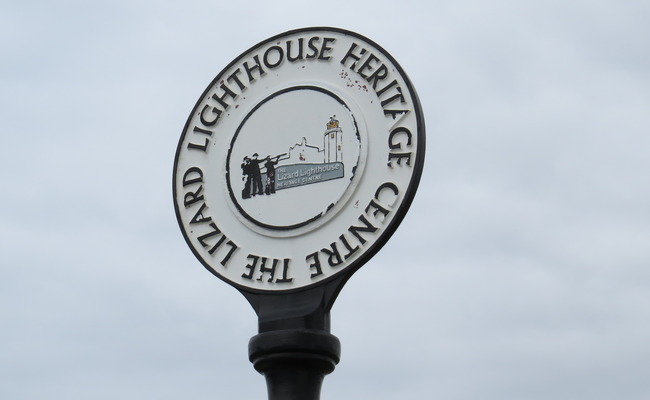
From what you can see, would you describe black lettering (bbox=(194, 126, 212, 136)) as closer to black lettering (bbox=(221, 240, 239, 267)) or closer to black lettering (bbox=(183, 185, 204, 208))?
black lettering (bbox=(183, 185, 204, 208))

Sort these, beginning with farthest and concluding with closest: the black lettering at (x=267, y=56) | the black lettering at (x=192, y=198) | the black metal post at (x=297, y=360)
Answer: the black lettering at (x=267, y=56) → the black lettering at (x=192, y=198) → the black metal post at (x=297, y=360)

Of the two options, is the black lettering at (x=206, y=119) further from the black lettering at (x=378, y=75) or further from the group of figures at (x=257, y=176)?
the black lettering at (x=378, y=75)

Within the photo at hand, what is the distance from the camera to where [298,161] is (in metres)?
8.31

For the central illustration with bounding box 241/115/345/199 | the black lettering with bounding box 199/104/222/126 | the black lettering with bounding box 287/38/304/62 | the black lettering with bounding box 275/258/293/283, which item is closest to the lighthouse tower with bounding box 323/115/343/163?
the central illustration with bounding box 241/115/345/199

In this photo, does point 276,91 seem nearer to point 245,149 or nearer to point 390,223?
point 245,149

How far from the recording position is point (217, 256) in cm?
830

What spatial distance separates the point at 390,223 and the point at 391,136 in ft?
2.04

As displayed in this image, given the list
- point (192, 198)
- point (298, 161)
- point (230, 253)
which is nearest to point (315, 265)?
point (230, 253)

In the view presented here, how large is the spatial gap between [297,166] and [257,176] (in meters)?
0.33

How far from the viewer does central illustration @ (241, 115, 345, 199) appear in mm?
8164

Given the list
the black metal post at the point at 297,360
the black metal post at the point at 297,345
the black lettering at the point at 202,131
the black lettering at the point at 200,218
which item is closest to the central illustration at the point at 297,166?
the black lettering at the point at 200,218

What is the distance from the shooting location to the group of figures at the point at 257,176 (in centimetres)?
838

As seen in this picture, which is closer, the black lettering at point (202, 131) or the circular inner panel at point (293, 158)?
the circular inner panel at point (293, 158)

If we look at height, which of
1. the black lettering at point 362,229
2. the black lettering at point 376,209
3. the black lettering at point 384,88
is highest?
the black lettering at point 384,88
